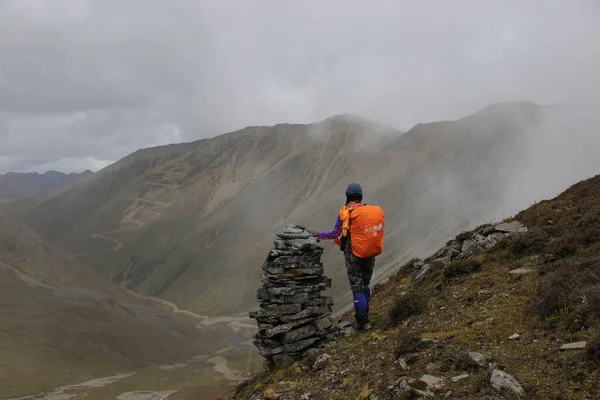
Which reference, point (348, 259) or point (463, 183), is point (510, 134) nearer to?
point (463, 183)

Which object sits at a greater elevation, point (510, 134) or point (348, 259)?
point (510, 134)

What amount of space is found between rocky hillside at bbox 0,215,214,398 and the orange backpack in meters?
98.8

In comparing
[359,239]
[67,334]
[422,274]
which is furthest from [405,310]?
[67,334]

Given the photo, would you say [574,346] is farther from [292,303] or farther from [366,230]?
[292,303]

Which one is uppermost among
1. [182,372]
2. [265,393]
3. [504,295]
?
[504,295]

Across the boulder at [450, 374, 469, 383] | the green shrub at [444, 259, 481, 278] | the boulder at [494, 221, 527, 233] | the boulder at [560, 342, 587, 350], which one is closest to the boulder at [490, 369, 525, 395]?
the boulder at [450, 374, 469, 383]

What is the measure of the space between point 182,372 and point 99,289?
3722 inches

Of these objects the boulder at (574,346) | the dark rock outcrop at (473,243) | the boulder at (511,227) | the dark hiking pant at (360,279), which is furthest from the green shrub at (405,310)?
the boulder at (511,227)

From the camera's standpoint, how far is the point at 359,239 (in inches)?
534

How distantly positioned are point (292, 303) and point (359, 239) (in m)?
3.35

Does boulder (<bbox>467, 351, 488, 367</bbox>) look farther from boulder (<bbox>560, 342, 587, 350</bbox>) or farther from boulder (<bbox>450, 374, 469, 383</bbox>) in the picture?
boulder (<bbox>560, 342, 587, 350</bbox>)

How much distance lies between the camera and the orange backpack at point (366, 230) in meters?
13.5

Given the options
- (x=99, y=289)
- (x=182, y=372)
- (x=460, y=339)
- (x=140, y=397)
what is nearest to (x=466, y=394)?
(x=460, y=339)

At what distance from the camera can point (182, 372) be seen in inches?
4675
